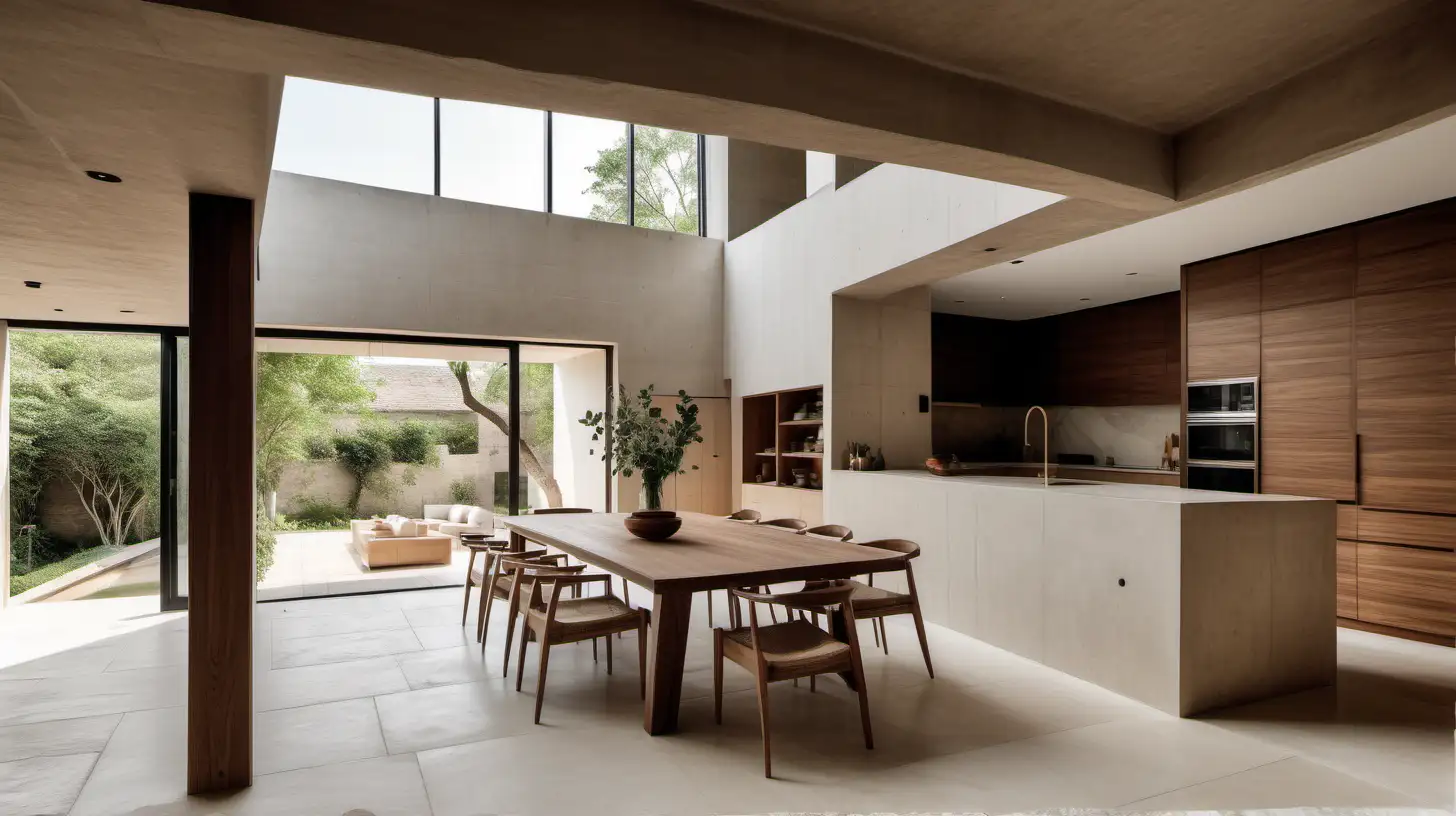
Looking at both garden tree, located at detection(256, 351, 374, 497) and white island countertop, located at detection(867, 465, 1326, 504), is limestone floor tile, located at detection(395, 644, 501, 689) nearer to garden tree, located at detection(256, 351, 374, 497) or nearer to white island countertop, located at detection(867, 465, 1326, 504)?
garden tree, located at detection(256, 351, 374, 497)

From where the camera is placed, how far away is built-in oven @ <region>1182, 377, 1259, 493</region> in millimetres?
5617

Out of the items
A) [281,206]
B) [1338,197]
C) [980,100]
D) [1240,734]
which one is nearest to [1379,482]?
[1338,197]

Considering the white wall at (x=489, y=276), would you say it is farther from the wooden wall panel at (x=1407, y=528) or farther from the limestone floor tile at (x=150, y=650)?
the wooden wall panel at (x=1407, y=528)

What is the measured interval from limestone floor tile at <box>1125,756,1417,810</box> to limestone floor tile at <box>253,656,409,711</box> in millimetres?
3476

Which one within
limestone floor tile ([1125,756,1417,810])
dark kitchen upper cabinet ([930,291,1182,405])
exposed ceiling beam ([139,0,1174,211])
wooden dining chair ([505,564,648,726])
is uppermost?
exposed ceiling beam ([139,0,1174,211])

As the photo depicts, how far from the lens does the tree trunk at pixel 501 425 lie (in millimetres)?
7137

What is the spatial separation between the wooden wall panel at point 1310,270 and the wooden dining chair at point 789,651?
422cm

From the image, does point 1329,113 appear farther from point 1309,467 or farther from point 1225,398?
point 1225,398

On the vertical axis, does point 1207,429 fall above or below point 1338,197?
below

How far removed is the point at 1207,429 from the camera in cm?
595

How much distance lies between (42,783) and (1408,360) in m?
7.26

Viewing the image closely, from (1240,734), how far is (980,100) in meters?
2.91

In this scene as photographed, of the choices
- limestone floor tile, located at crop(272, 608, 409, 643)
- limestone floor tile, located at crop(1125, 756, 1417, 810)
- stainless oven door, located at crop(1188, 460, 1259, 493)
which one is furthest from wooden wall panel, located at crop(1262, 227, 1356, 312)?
limestone floor tile, located at crop(272, 608, 409, 643)

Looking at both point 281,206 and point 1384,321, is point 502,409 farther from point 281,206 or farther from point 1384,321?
point 1384,321
